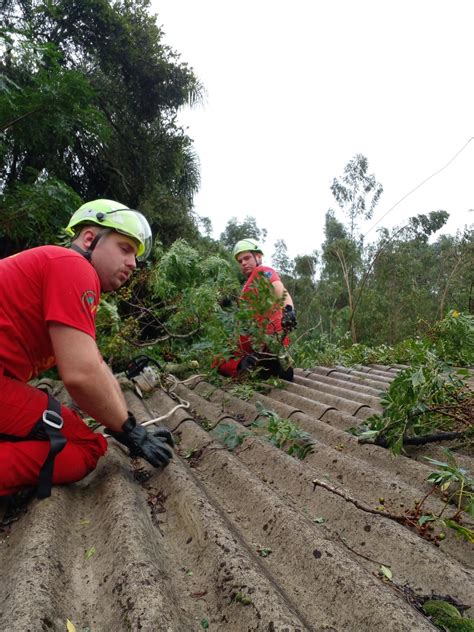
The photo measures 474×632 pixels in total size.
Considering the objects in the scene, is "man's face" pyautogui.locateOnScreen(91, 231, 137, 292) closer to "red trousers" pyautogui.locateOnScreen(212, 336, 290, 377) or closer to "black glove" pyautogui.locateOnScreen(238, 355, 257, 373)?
"red trousers" pyautogui.locateOnScreen(212, 336, 290, 377)

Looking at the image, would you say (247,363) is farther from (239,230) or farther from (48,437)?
(239,230)

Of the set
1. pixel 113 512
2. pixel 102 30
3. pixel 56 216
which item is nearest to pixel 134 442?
pixel 113 512

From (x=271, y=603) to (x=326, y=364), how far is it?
16.9 ft

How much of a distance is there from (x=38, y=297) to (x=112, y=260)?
437mm

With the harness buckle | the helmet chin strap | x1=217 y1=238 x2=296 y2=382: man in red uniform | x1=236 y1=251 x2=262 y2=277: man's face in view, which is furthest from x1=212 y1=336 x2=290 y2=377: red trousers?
the harness buckle

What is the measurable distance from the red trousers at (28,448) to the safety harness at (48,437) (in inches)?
0.8

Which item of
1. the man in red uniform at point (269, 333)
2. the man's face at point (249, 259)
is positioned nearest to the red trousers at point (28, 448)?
the man in red uniform at point (269, 333)

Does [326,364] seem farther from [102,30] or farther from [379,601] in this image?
[102,30]

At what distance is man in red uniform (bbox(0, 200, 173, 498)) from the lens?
5.42ft

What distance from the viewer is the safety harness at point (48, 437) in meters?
1.70

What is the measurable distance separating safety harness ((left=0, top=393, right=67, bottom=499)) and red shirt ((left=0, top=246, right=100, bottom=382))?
0.27 meters

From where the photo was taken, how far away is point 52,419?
1.76 m

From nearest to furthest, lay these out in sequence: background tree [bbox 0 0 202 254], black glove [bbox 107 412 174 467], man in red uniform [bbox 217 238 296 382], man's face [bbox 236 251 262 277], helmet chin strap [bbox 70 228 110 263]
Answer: black glove [bbox 107 412 174 467]
helmet chin strap [bbox 70 228 110 263]
man in red uniform [bbox 217 238 296 382]
man's face [bbox 236 251 262 277]
background tree [bbox 0 0 202 254]

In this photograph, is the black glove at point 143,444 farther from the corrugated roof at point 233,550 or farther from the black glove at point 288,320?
the black glove at point 288,320
